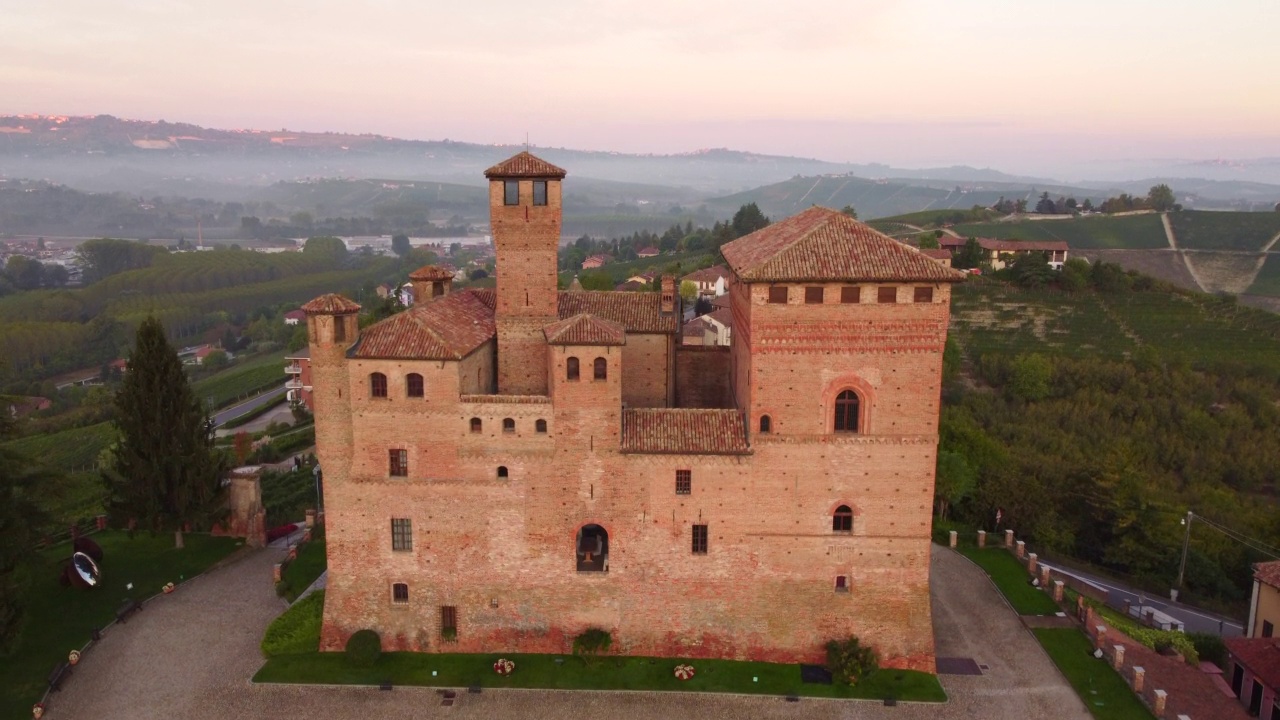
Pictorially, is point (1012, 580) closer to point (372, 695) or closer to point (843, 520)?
point (843, 520)

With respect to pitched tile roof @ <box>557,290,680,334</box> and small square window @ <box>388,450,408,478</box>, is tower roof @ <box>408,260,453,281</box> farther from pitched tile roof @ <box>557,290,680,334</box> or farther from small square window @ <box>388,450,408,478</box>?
small square window @ <box>388,450,408,478</box>

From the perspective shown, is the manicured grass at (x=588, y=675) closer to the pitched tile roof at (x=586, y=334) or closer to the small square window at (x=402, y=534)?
the small square window at (x=402, y=534)

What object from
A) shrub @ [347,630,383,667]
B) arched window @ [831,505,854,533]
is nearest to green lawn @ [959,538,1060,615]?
arched window @ [831,505,854,533]

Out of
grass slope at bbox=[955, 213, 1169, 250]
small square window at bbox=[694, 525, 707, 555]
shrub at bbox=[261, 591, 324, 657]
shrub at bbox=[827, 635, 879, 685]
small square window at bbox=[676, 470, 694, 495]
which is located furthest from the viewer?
grass slope at bbox=[955, 213, 1169, 250]

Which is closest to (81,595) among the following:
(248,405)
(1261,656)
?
(1261,656)

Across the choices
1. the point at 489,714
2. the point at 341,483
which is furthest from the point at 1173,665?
the point at 341,483
